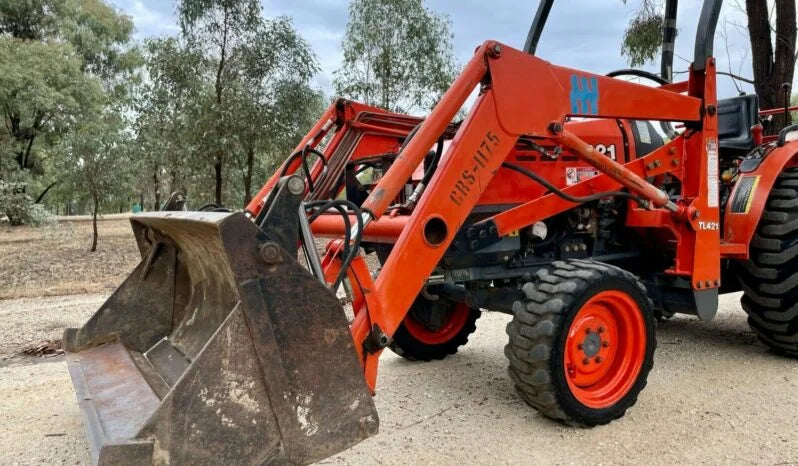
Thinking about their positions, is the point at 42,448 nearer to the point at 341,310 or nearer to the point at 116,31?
the point at 341,310

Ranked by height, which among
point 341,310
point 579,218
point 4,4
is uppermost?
point 4,4

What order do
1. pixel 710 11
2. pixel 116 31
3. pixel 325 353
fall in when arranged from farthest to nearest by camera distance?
pixel 116 31 → pixel 710 11 → pixel 325 353

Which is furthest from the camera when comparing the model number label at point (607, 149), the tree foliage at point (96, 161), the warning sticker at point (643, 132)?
the tree foliage at point (96, 161)

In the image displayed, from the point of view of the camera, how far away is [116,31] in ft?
88.0

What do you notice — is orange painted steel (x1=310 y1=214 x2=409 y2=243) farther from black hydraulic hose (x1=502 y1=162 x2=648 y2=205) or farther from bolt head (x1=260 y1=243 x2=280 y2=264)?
bolt head (x1=260 y1=243 x2=280 y2=264)

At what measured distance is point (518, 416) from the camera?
3.54m

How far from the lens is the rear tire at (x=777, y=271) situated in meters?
4.27

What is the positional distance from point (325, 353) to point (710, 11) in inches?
133

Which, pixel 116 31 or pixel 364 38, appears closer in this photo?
pixel 364 38

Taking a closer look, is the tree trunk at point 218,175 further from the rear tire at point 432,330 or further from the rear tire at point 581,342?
the rear tire at point 581,342

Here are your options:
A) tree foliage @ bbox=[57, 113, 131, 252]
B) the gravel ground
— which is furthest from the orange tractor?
tree foliage @ bbox=[57, 113, 131, 252]

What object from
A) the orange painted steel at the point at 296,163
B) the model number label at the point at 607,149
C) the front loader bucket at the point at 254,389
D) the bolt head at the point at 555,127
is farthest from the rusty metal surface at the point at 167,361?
the model number label at the point at 607,149

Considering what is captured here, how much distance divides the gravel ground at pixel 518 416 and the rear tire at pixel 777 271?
0.28 metres

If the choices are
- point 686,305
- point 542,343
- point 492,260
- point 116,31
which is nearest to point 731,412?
point 686,305
